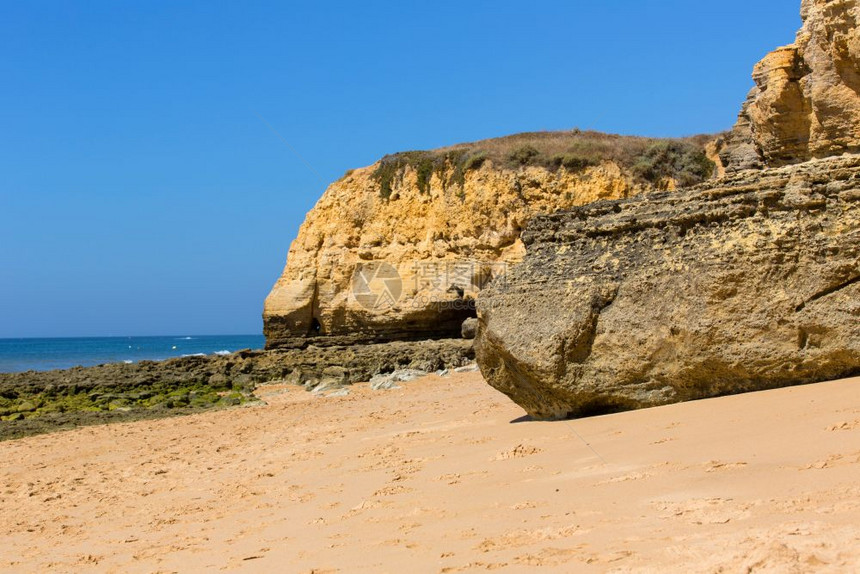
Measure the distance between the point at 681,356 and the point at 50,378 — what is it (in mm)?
21683

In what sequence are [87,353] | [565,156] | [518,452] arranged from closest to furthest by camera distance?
[518,452] → [565,156] → [87,353]

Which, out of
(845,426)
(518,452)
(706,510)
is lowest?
(518,452)

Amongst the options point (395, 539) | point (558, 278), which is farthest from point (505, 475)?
point (558, 278)

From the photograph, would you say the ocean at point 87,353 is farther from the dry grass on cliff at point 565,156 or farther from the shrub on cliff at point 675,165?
the shrub on cliff at point 675,165

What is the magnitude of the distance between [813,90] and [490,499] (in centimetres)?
795

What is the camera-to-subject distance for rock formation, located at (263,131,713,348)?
2620 cm

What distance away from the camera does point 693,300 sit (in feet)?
20.4

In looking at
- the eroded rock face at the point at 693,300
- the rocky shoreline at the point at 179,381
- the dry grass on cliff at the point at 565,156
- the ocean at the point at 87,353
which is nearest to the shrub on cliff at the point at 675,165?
the dry grass on cliff at the point at 565,156

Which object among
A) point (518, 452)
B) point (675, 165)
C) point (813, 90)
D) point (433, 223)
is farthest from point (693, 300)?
point (433, 223)

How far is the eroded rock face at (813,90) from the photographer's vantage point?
30.3ft

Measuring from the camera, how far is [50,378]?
2308cm

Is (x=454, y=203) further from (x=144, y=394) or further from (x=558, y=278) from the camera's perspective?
(x=558, y=278)

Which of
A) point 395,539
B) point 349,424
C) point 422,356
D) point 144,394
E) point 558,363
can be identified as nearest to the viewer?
point 395,539

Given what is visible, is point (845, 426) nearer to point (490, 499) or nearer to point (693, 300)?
point (693, 300)
